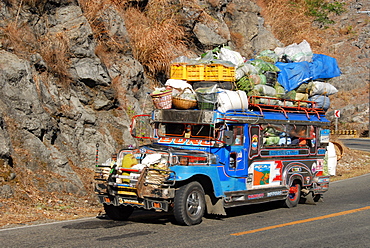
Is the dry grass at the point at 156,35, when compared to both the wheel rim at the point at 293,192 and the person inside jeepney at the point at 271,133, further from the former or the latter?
the wheel rim at the point at 293,192

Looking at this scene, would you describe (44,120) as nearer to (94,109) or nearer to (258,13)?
(94,109)

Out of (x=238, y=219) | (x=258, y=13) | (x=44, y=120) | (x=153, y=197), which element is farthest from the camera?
(x=258, y=13)

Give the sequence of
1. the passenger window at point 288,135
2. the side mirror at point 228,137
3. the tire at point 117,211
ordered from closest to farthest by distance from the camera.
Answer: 1. the tire at point 117,211
2. the side mirror at point 228,137
3. the passenger window at point 288,135

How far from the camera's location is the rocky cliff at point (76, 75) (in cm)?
1310

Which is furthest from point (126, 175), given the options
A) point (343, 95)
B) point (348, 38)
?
point (348, 38)

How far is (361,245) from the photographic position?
8156 mm

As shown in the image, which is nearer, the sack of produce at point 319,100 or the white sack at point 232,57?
the white sack at point 232,57

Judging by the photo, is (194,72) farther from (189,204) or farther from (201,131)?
(189,204)

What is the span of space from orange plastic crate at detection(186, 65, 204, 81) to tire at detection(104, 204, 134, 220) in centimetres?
344

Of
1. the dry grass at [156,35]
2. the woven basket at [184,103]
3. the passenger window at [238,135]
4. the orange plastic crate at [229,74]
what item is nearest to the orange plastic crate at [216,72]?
the orange plastic crate at [229,74]

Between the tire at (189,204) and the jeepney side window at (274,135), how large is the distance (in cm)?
274

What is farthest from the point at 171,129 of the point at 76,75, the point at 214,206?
the point at 76,75

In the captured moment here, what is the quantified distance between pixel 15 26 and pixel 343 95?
4926 cm

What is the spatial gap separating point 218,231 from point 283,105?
4647 millimetres
